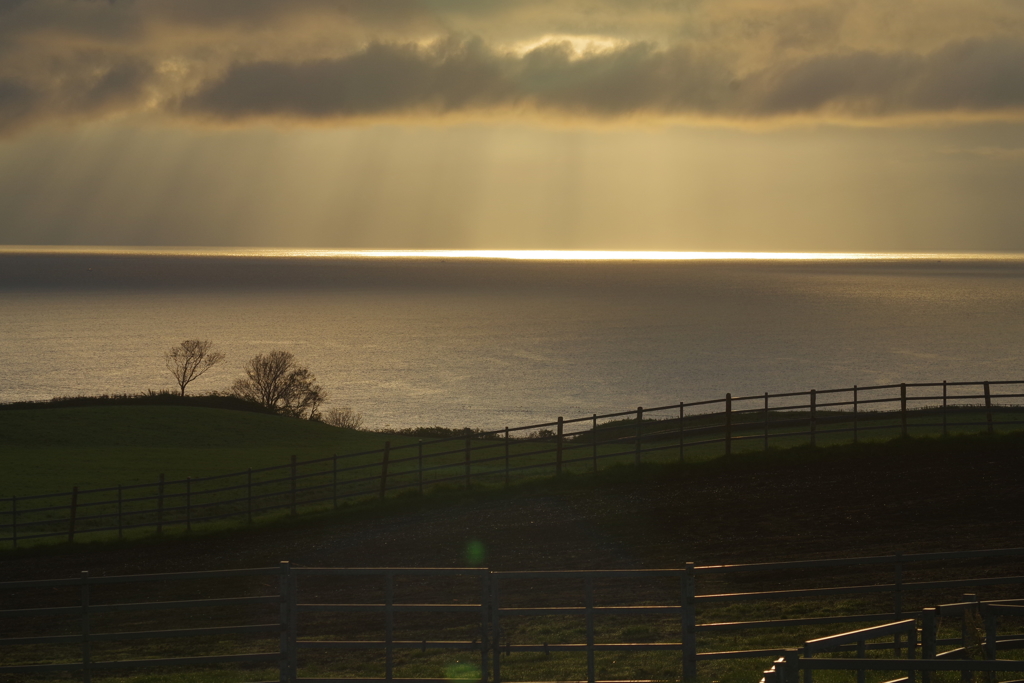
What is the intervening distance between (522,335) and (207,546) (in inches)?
5777

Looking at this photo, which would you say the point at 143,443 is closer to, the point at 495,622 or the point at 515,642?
the point at 515,642

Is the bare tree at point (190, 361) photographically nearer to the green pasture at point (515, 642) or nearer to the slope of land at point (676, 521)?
the slope of land at point (676, 521)

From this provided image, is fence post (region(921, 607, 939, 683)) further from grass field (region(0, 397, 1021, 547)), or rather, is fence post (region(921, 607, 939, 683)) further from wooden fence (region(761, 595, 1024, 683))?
grass field (region(0, 397, 1021, 547))

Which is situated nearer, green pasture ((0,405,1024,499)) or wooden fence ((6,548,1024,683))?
wooden fence ((6,548,1024,683))

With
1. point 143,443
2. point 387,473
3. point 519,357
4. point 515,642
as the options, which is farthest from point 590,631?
point 519,357

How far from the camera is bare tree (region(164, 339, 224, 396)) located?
98.6 meters

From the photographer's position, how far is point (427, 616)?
15.9 meters

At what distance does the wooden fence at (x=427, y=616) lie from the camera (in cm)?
1084

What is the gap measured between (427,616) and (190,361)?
105976 millimetres

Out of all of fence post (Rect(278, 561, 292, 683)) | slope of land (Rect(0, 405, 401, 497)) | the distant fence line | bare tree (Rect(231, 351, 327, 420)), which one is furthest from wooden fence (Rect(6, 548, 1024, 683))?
bare tree (Rect(231, 351, 327, 420))

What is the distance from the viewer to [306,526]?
2427cm

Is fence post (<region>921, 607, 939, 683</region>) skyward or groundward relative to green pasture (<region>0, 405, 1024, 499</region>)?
groundward

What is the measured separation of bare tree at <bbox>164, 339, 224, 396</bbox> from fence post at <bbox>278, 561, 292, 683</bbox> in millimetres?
81442

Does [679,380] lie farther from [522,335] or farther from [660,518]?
[660,518]
